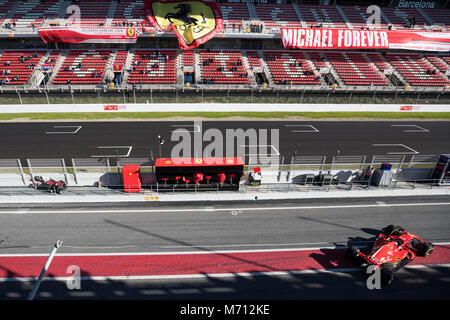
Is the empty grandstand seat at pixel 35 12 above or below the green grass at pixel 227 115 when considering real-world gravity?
above

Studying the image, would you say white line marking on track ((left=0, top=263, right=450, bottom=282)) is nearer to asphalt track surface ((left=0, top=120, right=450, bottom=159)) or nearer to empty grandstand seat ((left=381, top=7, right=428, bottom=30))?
asphalt track surface ((left=0, top=120, right=450, bottom=159))

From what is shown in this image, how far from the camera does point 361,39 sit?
121 ft

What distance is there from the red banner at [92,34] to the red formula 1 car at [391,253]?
119 feet

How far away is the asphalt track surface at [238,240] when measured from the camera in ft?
29.9

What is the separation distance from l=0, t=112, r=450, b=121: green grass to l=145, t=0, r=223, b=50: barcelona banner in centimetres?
1192

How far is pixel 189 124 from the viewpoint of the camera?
84.0 feet

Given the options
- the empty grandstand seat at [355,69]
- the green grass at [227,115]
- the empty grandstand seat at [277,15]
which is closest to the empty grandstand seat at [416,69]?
the empty grandstand seat at [355,69]

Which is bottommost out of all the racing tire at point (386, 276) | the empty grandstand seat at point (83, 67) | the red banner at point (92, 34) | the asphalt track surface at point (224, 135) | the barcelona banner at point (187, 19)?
the asphalt track surface at point (224, 135)

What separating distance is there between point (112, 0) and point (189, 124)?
3443cm

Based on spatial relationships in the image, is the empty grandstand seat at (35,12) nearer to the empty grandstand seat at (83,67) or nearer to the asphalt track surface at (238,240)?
the empty grandstand seat at (83,67)

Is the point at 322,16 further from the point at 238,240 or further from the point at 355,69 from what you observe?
the point at 238,240

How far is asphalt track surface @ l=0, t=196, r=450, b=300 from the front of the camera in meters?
9.12

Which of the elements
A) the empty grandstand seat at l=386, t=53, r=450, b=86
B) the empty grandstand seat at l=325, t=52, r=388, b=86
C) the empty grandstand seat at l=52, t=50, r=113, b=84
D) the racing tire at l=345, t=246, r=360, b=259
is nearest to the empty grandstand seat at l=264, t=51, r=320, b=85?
the empty grandstand seat at l=325, t=52, r=388, b=86
